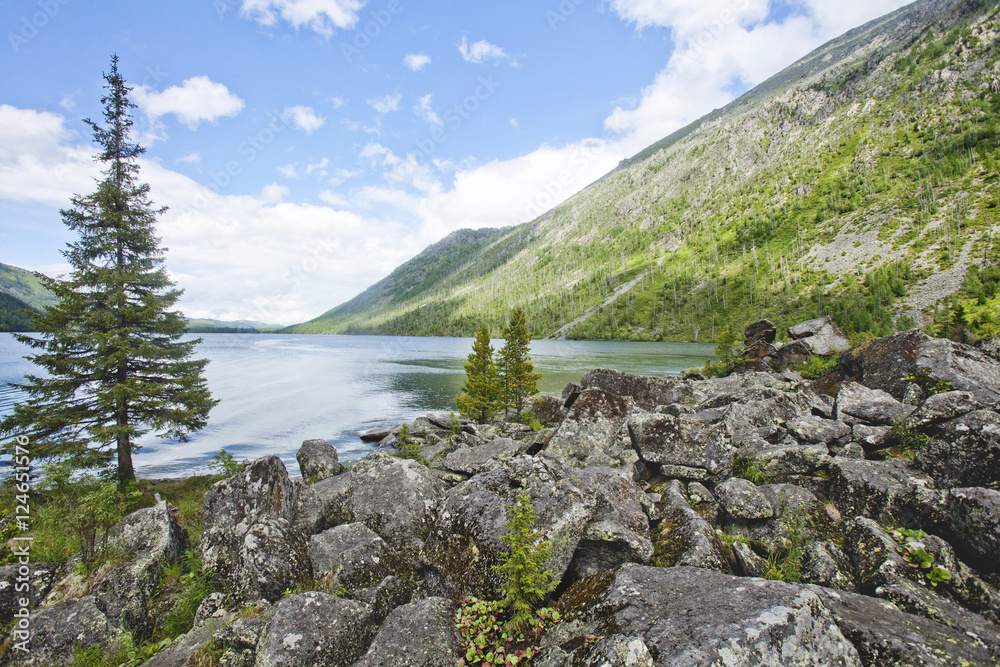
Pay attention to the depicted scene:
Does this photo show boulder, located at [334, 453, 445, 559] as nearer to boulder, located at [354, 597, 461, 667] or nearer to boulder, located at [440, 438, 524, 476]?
boulder, located at [354, 597, 461, 667]

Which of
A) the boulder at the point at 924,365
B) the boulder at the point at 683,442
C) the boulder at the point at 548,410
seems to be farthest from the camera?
the boulder at the point at 548,410

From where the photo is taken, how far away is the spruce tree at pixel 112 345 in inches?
546

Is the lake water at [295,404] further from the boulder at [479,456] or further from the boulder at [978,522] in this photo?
the boulder at [978,522]

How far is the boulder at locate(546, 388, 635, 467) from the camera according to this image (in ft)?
33.3

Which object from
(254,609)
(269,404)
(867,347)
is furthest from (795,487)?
(269,404)

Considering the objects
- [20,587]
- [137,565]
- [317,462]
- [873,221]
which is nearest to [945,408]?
[137,565]

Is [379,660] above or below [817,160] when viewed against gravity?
below

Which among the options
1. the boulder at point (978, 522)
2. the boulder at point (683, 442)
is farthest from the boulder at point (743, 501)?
the boulder at point (978, 522)

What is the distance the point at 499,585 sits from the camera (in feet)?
17.9

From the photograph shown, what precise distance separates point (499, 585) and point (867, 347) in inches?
718

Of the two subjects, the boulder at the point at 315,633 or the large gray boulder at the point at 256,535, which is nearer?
the boulder at the point at 315,633

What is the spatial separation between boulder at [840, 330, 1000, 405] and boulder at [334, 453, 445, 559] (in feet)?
41.5

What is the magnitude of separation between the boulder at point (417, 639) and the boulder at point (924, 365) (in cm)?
1260

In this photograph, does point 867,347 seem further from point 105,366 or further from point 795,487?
point 105,366
